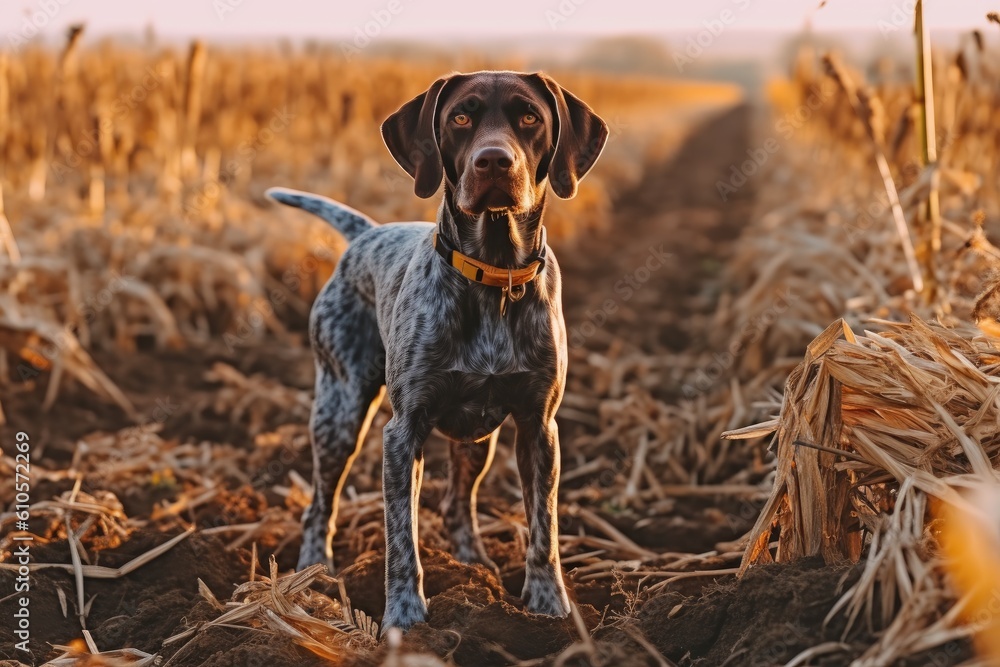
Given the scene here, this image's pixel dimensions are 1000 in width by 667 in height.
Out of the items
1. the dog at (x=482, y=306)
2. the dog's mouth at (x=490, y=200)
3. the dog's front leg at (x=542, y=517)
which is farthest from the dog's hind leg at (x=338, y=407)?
the dog's mouth at (x=490, y=200)

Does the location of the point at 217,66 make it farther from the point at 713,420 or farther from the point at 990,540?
the point at 990,540

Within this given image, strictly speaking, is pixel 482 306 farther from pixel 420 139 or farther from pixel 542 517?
pixel 542 517

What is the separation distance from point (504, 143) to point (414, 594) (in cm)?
159

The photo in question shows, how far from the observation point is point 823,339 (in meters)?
3.77

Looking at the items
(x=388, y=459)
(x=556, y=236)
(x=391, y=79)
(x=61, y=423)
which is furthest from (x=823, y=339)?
(x=391, y=79)

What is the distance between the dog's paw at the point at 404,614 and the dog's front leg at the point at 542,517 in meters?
0.42

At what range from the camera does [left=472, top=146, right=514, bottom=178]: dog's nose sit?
3.45 metres

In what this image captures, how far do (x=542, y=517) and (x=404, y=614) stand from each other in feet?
2.04

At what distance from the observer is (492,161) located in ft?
11.3

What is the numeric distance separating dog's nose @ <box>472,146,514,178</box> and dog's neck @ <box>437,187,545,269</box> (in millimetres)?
363

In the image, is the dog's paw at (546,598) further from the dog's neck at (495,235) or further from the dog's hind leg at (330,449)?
the dog's neck at (495,235)

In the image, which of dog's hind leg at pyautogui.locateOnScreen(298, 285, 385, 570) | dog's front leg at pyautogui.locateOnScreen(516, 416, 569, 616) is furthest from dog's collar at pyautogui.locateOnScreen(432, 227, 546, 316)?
dog's hind leg at pyautogui.locateOnScreen(298, 285, 385, 570)

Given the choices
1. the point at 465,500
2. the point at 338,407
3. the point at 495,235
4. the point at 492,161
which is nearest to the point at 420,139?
the point at 495,235

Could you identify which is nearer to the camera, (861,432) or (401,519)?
(861,432)
